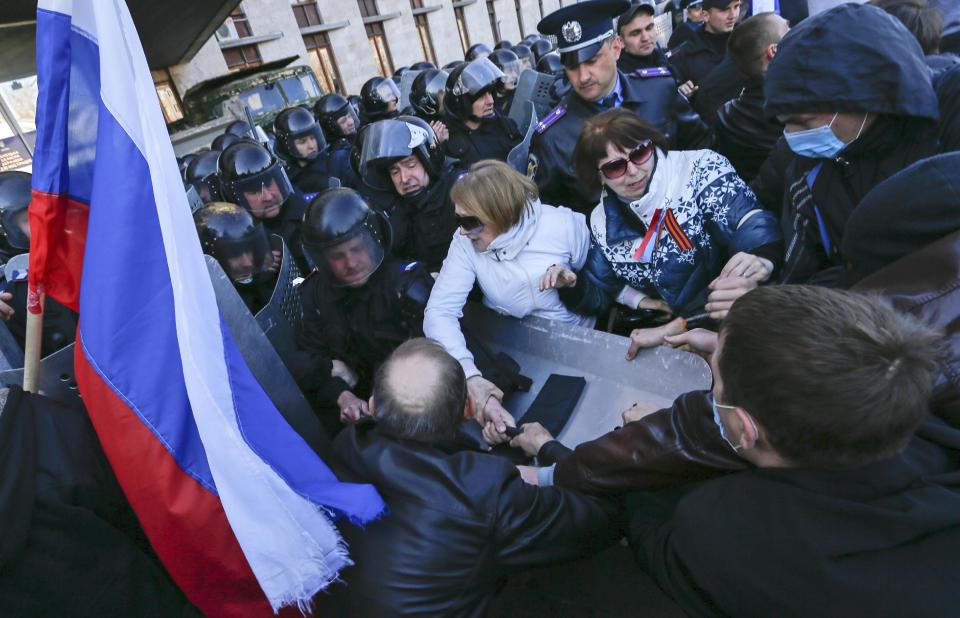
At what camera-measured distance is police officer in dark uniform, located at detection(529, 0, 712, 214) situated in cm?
312

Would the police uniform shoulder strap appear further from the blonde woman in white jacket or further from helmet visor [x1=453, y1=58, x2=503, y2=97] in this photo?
helmet visor [x1=453, y1=58, x2=503, y2=97]

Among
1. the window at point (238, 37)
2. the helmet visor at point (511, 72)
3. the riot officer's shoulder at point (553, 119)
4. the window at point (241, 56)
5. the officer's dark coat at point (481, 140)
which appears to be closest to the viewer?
the riot officer's shoulder at point (553, 119)

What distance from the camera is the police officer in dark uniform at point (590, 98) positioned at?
312cm

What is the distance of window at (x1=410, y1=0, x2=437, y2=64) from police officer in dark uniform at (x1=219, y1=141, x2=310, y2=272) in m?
23.1

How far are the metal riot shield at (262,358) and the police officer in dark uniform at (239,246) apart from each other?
0.82 meters

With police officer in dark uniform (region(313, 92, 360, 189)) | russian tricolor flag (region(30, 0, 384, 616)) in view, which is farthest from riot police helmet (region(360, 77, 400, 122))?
russian tricolor flag (region(30, 0, 384, 616))

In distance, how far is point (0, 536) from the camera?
135cm

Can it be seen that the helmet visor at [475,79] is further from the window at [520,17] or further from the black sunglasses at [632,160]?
the window at [520,17]

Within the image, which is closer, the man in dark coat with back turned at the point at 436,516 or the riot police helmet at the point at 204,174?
the man in dark coat with back turned at the point at 436,516

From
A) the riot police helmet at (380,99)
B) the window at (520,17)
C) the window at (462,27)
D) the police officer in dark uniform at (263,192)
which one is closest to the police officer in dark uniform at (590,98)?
the police officer in dark uniform at (263,192)

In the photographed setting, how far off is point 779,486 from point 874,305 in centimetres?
40

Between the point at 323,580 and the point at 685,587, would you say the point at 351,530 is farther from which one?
the point at 685,587

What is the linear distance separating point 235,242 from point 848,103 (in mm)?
2810

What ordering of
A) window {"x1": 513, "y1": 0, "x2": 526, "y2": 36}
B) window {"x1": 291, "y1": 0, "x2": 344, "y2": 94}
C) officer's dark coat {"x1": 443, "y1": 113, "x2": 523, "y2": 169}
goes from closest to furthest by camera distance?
officer's dark coat {"x1": 443, "y1": 113, "x2": 523, "y2": 169} → window {"x1": 291, "y1": 0, "x2": 344, "y2": 94} → window {"x1": 513, "y1": 0, "x2": 526, "y2": 36}
